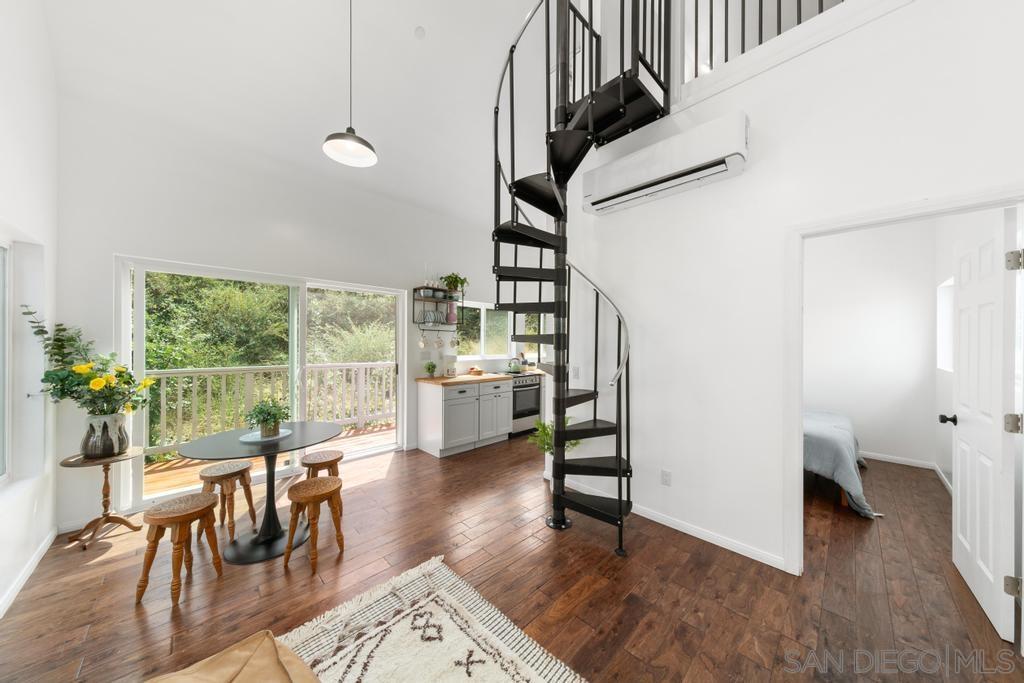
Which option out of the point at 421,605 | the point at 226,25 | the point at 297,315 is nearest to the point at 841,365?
the point at 421,605

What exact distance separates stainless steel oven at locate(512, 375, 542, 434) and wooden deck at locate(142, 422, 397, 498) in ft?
5.50

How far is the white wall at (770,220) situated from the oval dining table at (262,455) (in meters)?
2.44

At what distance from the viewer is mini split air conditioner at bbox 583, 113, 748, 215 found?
2.06 meters

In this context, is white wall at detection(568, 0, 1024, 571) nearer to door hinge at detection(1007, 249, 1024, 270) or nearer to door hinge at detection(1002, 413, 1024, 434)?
door hinge at detection(1007, 249, 1024, 270)

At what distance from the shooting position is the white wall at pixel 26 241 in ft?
5.89

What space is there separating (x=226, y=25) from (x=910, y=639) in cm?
500

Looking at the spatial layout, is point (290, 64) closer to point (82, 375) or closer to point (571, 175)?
point (571, 175)

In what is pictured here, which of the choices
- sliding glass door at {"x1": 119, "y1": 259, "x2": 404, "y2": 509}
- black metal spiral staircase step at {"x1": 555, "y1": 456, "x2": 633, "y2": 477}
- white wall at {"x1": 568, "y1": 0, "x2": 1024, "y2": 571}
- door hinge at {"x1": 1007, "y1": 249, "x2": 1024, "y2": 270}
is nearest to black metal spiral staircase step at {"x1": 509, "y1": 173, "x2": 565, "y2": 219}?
white wall at {"x1": 568, "y1": 0, "x2": 1024, "y2": 571}

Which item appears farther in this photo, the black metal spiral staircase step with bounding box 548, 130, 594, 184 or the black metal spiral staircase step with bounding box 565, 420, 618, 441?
the black metal spiral staircase step with bounding box 565, 420, 618, 441

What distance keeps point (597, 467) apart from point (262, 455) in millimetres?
2134

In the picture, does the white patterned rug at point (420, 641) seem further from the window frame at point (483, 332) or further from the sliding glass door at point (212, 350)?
the window frame at point (483, 332)

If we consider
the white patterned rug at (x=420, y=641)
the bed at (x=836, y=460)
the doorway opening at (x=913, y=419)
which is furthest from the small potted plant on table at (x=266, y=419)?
the bed at (x=836, y=460)

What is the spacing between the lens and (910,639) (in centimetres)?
161

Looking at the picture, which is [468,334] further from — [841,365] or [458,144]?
[841,365]
